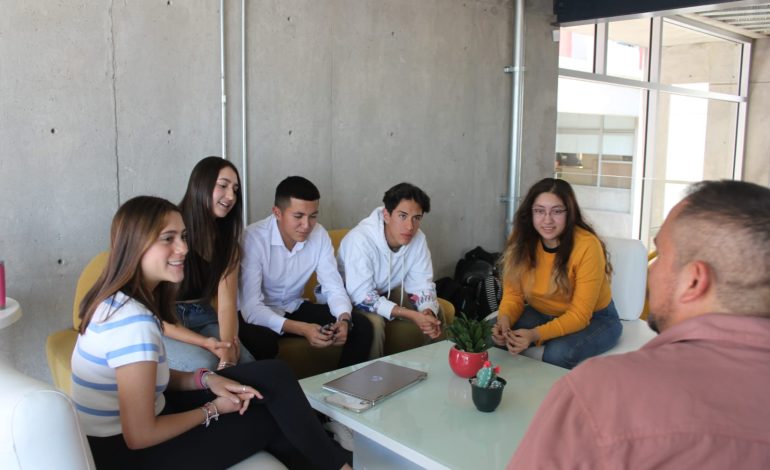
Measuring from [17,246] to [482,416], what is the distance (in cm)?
219

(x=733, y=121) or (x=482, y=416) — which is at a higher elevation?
(x=733, y=121)

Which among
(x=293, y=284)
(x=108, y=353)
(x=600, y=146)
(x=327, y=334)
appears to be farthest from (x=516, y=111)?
(x=108, y=353)

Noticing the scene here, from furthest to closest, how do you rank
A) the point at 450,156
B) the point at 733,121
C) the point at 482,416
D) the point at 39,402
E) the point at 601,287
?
the point at 733,121, the point at 450,156, the point at 601,287, the point at 482,416, the point at 39,402

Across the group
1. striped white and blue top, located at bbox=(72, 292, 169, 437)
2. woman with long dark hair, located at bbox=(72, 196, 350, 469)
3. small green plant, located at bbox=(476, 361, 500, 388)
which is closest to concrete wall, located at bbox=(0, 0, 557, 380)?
woman with long dark hair, located at bbox=(72, 196, 350, 469)

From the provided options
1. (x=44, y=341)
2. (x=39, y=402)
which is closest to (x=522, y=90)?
(x=44, y=341)

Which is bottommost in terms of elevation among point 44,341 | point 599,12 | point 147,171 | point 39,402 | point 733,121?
point 44,341

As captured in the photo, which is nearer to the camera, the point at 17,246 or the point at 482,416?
the point at 482,416

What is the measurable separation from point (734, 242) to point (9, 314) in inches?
91.5

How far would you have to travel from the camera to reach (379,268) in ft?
11.2

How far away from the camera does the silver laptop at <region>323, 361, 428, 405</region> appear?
2.14 meters

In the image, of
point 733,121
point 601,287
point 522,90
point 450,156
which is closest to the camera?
point 601,287

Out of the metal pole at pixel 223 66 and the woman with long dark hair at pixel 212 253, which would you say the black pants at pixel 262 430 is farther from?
the metal pole at pixel 223 66

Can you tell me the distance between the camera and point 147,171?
127 inches

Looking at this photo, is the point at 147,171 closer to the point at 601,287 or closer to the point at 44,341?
the point at 44,341
